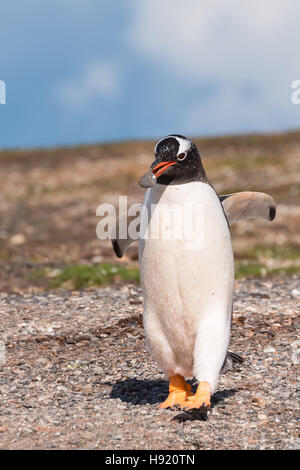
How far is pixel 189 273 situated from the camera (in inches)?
240

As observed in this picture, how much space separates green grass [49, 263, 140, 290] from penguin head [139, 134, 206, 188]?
6.69 metres

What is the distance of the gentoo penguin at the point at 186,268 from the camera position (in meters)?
5.99

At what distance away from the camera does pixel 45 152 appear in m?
40.2

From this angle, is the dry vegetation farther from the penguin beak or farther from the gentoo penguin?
the penguin beak

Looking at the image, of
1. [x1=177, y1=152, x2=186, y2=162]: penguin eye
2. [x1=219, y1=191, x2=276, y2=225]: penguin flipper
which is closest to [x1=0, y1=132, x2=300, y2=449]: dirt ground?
[x1=219, y1=191, x2=276, y2=225]: penguin flipper

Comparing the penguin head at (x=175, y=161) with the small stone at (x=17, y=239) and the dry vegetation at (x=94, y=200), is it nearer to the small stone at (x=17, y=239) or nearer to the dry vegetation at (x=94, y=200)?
the dry vegetation at (x=94, y=200)

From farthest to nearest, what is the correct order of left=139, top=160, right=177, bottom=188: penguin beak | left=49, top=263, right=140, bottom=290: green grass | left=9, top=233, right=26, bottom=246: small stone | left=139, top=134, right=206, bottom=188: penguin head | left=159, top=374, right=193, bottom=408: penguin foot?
left=9, top=233, right=26, bottom=246: small stone → left=49, top=263, right=140, bottom=290: green grass → left=159, top=374, right=193, bottom=408: penguin foot → left=139, top=134, right=206, bottom=188: penguin head → left=139, top=160, right=177, bottom=188: penguin beak

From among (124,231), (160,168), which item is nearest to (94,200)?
→ (124,231)

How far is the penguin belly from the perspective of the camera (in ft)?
19.8

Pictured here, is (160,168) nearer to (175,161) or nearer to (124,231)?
(175,161)

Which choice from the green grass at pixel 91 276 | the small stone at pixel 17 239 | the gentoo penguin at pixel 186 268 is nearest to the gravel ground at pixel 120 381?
the gentoo penguin at pixel 186 268

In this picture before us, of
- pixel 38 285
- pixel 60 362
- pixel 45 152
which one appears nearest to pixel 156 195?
pixel 60 362

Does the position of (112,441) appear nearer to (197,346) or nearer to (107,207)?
(197,346)

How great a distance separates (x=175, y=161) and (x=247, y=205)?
118 cm
